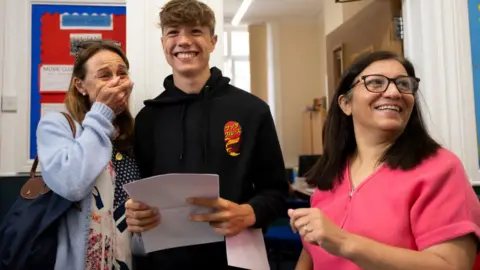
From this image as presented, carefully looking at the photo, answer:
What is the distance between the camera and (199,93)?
131 cm

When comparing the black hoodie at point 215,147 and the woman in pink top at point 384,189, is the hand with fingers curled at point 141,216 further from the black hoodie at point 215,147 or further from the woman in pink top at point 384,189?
the woman in pink top at point 384,189

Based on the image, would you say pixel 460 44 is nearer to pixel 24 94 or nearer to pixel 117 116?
pixel 117 116

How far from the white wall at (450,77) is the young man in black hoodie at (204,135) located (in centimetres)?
95

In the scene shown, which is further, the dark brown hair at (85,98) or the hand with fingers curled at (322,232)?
the dark brown hair at (85,98)

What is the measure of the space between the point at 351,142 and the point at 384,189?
276 mm

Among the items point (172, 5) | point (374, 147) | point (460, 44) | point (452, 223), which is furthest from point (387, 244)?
point (460, 44)

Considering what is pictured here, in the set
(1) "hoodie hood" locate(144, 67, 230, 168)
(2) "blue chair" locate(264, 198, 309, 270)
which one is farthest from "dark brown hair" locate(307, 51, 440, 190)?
(2) "blue chair" locate(264, 198, 309, 270)

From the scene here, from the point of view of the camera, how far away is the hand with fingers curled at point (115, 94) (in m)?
1.23

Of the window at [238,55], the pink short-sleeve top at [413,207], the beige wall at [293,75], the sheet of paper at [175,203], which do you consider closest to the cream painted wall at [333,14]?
the beige wall at [293,75]

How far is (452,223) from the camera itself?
0.85 meters

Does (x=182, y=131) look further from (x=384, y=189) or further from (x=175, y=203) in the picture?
(x=384, y=189)

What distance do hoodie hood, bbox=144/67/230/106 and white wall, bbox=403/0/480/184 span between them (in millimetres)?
1034

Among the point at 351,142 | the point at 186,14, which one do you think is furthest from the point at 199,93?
the point at 351,142

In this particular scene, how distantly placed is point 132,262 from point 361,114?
0.89m
